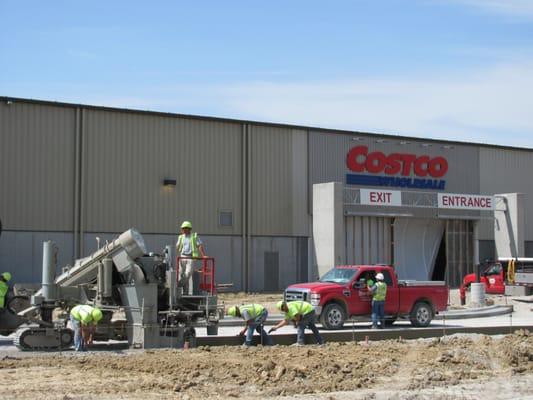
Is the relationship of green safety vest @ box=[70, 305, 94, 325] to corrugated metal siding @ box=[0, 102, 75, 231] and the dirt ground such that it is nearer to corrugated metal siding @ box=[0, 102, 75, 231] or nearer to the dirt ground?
the dirt ground

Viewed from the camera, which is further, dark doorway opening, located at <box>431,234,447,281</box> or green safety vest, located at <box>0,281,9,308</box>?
dark doorway opening, located at <box>431,234,447,281</box>

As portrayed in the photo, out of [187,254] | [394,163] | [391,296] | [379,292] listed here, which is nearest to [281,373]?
[187,254]

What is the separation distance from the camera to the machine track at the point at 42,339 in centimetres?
1878

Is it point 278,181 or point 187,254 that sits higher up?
point 278,181

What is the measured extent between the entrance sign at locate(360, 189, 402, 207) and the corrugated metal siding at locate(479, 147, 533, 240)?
9.34 metres

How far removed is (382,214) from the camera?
46531 mm

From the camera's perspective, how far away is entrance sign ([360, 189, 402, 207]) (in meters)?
44.1

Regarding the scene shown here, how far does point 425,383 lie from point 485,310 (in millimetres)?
20816

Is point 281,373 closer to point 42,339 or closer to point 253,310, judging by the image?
point 253,310

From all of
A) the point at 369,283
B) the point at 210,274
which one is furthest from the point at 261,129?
the point at 210,274

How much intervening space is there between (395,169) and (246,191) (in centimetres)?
996

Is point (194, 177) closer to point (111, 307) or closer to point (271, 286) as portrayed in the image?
point (271, 286)

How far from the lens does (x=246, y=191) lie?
43.5 metres

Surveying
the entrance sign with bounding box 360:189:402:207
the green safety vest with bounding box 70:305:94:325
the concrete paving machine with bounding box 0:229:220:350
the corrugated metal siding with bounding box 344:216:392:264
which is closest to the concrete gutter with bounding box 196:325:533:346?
the concrete paving machine with bounding box 0:229:220:350
